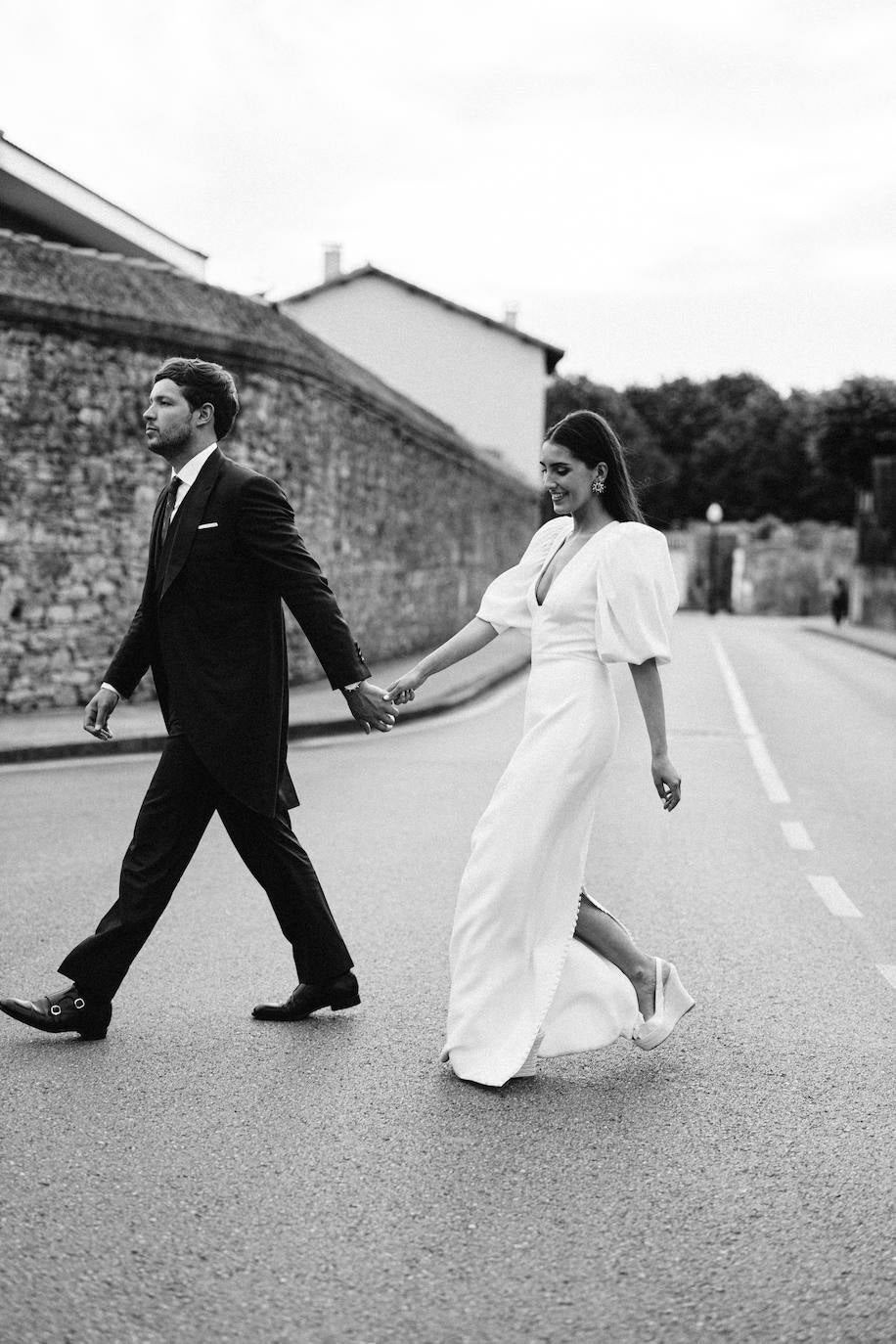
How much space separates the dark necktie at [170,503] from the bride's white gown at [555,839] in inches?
45.6

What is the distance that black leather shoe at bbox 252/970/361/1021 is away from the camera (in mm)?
4832

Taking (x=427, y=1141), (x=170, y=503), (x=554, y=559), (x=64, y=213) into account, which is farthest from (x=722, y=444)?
(x=427, y=1141)

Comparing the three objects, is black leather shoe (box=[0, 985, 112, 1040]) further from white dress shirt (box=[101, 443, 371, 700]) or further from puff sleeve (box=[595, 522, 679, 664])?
puff sleeve (box=[595, 522, 679, 664])

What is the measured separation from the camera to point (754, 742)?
14031 mm

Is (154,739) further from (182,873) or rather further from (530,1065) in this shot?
(530,1065)

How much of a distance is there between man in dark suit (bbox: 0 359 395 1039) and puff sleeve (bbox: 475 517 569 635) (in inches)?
16.0

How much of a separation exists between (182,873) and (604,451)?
173cm

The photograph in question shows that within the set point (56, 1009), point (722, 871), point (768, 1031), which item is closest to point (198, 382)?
point (56, 1009)

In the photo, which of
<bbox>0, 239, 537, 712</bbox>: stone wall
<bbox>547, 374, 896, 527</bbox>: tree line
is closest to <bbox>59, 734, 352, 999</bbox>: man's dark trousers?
<bbox>0, 239, 537, 712</bbox>: stone wall

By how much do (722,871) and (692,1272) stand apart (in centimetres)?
474

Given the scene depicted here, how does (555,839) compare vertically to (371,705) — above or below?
below

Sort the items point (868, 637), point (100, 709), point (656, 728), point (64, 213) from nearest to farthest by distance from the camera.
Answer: point (656, 728) < point (100, 709) < point (64, 213) < point (868, 637)

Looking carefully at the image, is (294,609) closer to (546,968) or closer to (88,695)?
(546,968)

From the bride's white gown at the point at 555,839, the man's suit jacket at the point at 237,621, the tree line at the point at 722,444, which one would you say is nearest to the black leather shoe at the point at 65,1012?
the man's suit jacket at the point at 237,621
